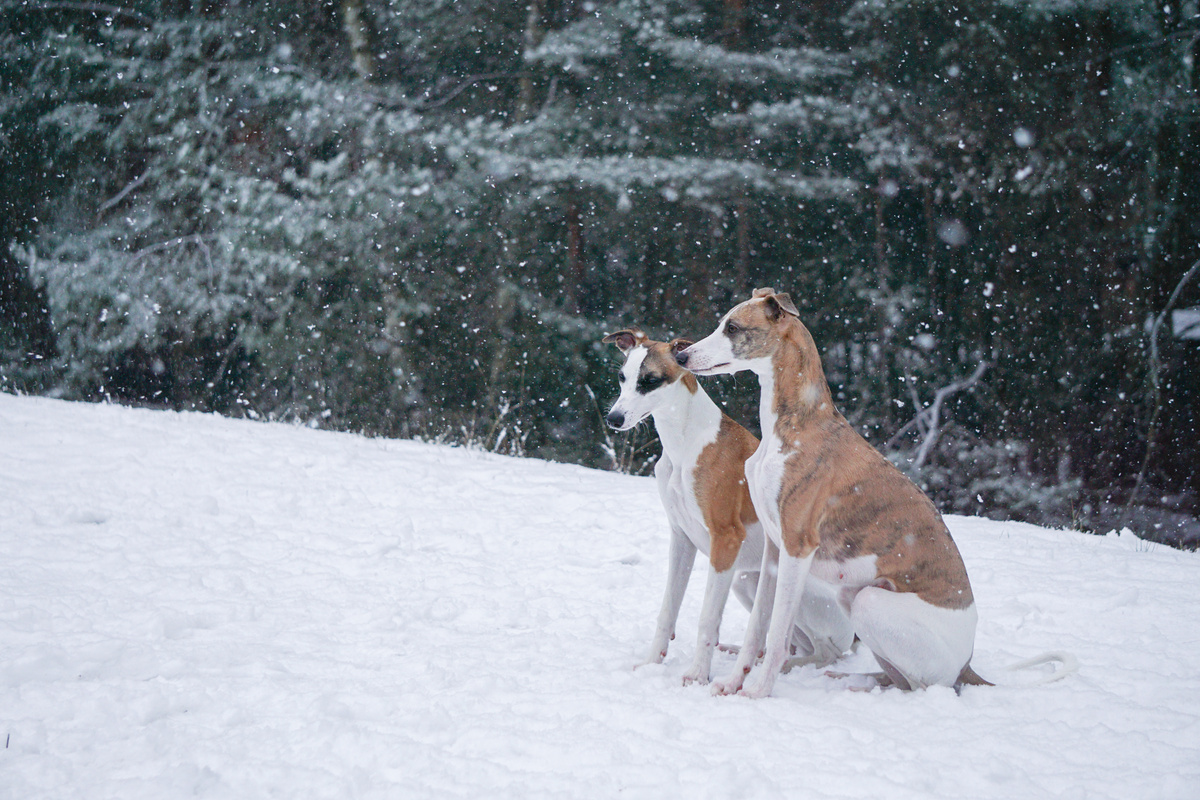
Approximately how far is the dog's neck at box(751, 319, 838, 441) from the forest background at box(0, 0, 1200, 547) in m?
5.60

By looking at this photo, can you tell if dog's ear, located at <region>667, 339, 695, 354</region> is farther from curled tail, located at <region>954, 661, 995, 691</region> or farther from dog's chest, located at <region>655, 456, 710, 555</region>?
curled tail, located at <region>954, 661, 995, 691</region>

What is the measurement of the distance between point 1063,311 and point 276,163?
983 cm

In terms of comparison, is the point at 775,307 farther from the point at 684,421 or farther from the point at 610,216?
the point at 610,216

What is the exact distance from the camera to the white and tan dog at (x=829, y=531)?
2514mm

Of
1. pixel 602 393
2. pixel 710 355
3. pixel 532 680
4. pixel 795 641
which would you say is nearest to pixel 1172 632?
pixel 795 641

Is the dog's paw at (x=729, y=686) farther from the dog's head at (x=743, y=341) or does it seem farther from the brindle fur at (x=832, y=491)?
the dog's head at (x=743, y=341)

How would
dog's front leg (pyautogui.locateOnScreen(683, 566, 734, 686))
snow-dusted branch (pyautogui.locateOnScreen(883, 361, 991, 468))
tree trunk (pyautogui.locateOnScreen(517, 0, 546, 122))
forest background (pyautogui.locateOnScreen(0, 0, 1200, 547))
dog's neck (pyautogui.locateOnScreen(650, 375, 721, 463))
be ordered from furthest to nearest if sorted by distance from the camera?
tree trunk (pyautogui.locateOnScreen(517, 0, 546, 122))
snow-dusted branch (pyautogui.locateOnScreen(883, 361, 991, 468))
forest background (pyautogui.locateOnScreen(0, 0, 1200, 547))
dog's neck (pyautogui.locateOnScreen(650, 375, 721, 463))
dog's front leg (pyautogui.locateOnScreen(683, 566, 734, 686))

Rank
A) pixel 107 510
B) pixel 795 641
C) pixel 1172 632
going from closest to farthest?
1. pixel 795 641
2. pixel 1172 632
3. pixel 107 510

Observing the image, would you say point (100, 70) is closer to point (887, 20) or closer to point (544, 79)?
point (544, 79)

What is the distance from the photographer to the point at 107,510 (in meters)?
4.82

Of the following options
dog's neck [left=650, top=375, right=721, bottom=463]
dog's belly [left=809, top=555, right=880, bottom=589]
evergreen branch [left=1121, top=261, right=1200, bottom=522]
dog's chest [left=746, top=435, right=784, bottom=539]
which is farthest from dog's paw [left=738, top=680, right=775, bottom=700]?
evergreen branch [left=1121, top=261, right=1200, bottom=522]

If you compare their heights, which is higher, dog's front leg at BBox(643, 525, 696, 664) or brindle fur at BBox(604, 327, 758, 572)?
brindle fur at BBox(604, 327, 758, 572)

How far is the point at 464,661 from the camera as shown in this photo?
2.95 metres

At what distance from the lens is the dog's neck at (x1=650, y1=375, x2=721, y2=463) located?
290 centimetres
